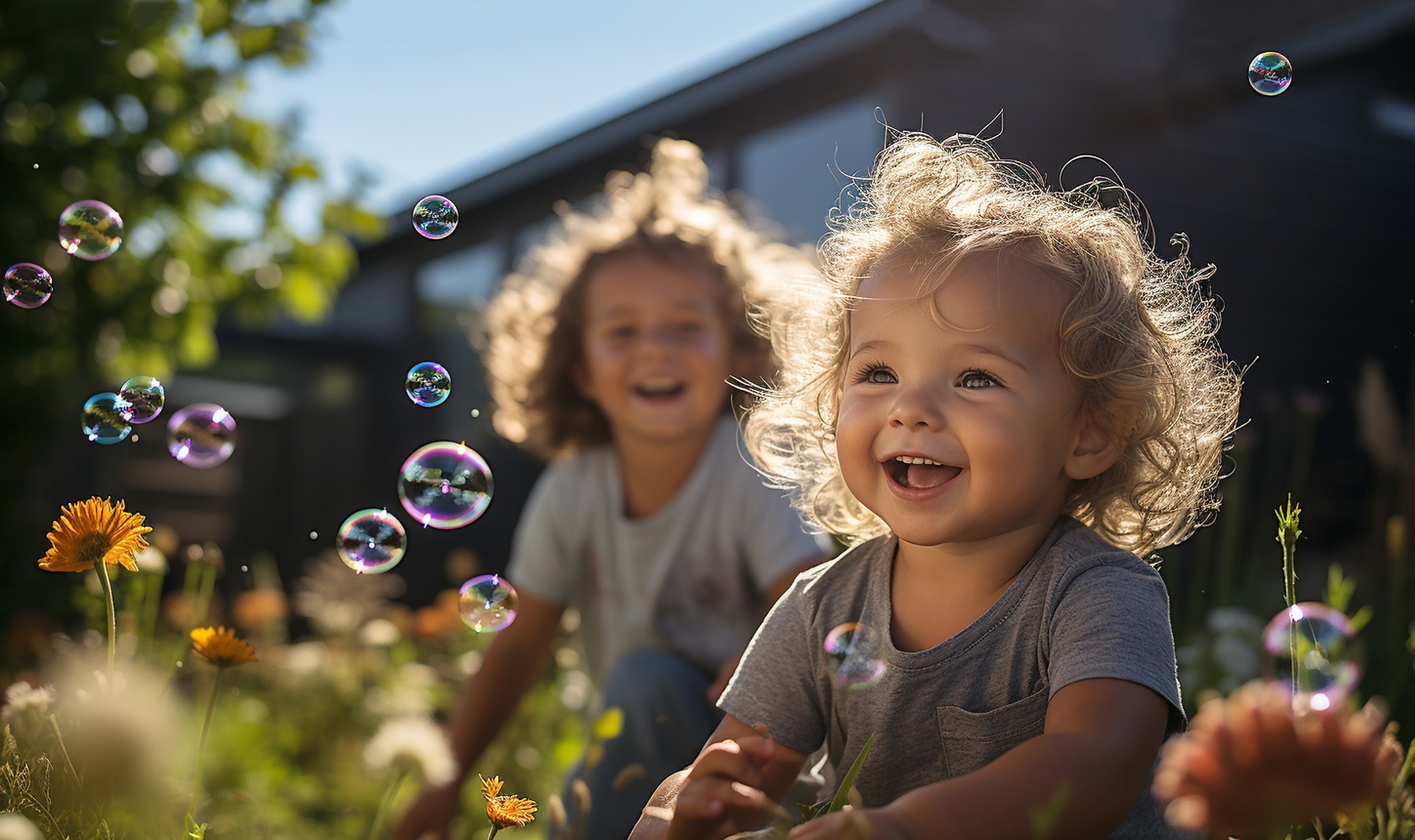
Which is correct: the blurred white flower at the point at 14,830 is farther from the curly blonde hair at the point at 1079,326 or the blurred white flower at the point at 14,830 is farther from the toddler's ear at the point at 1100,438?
the toddler's ear at the point at 1100,438

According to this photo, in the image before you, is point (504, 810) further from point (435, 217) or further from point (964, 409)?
point (435, 217)

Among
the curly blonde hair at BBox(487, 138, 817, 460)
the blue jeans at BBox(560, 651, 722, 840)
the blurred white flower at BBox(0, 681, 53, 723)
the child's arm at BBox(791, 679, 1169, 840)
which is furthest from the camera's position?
the curly blonde hair at BBox(487, 138, 817, 460)

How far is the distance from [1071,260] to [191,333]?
11.3 feet

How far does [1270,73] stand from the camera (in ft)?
5.76

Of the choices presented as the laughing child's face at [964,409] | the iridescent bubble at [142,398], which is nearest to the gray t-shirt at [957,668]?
the laughing child's face at [964,409]

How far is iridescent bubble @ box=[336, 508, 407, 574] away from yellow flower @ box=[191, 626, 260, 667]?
624mm

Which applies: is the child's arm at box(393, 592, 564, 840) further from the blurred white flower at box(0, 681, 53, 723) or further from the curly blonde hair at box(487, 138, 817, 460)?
the blurred white flower at box(0, 681, 53, 723)

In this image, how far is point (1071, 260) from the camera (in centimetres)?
136

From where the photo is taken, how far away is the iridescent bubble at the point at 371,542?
1988 millimetres

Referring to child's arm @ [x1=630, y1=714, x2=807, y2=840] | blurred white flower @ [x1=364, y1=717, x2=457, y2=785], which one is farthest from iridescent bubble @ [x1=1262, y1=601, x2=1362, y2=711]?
blurred white flower @ [x1=364, y1=717, x2=457, y2=785]

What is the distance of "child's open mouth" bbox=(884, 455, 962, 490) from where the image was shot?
1.27 meters

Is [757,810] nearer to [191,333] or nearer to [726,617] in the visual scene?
[726,617]

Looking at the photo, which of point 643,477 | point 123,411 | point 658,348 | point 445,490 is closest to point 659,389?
point 658,348

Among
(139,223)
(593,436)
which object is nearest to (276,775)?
(593,436)
